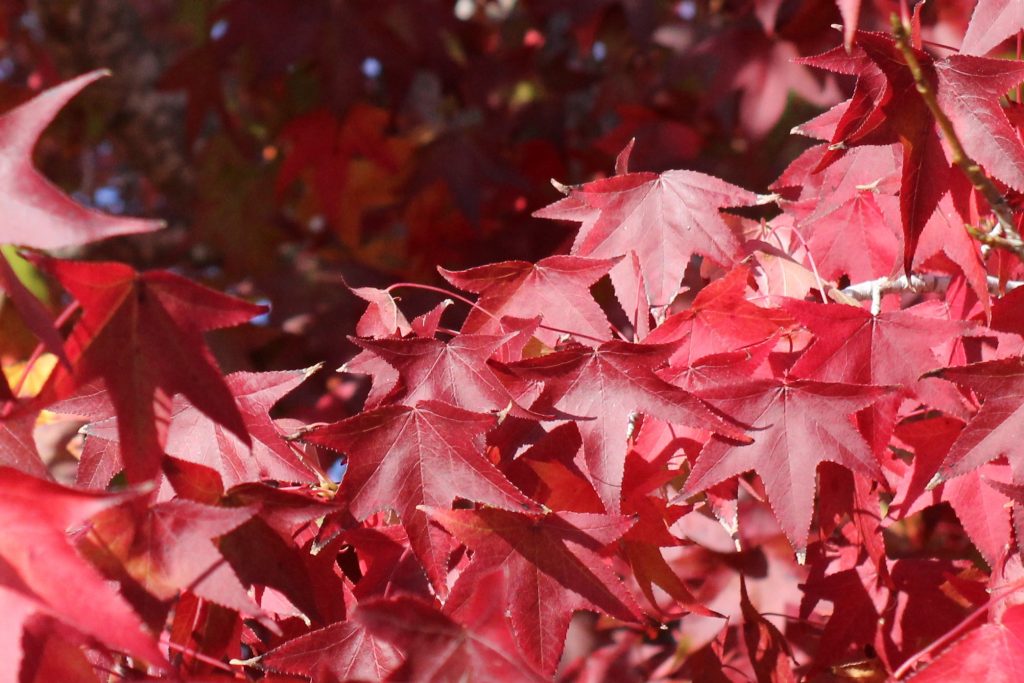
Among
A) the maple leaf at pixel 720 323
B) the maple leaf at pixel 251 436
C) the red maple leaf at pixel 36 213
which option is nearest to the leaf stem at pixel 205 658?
the maple leaf at pixel 251 436

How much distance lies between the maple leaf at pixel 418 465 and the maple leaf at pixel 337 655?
0.29 ft

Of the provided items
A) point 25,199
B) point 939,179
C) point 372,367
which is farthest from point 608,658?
point 25,199

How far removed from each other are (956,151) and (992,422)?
0.26 meters

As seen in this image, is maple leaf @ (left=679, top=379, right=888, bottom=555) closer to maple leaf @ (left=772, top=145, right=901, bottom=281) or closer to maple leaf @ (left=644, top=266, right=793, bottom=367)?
maple leaf @ (left=644, top=266, right=793, bottom=367)

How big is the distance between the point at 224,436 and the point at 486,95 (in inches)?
68.0

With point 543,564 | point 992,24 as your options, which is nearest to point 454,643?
point 543,564

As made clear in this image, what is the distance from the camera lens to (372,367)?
1057 millimetres

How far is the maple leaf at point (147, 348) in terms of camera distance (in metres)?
0.76

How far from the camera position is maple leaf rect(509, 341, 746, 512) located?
885 millimetres

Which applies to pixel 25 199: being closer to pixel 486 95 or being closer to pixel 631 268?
pixel 631 268

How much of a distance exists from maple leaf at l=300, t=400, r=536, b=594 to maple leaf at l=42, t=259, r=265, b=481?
0.14 metres

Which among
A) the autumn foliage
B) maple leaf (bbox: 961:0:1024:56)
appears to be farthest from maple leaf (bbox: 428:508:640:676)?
maple leaf (bbox: 961:0:1024:56)

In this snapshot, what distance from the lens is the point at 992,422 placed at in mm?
871

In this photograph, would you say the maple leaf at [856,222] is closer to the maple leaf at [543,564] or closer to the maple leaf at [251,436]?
the maple leaf at [543,564]
